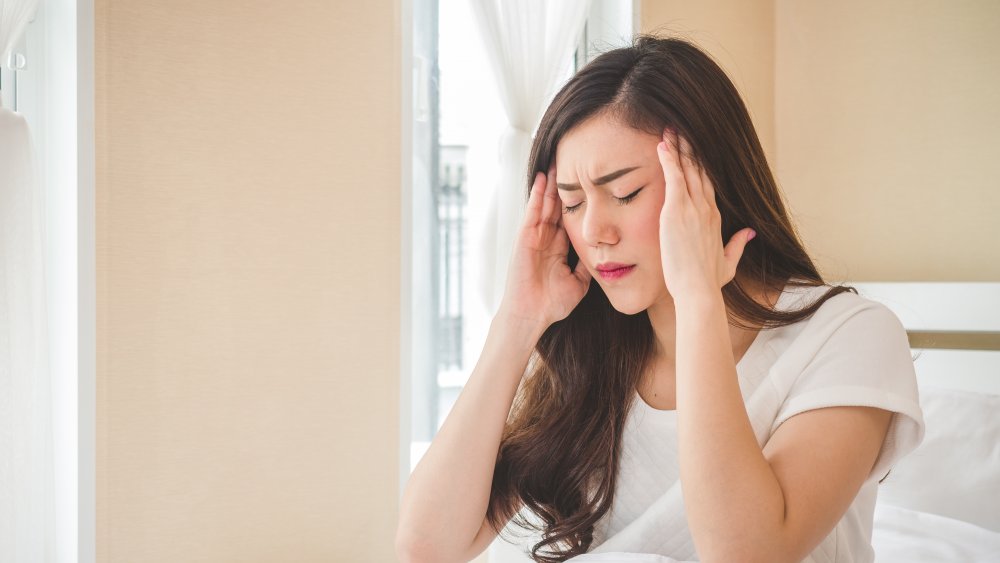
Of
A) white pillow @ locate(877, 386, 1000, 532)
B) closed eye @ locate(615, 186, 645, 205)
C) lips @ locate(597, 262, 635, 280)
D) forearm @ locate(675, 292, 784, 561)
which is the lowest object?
white pillow @ locate(877, 386, 1000, 532)

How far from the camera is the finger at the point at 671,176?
1.09m

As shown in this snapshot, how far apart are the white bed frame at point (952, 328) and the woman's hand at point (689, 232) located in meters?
1.18

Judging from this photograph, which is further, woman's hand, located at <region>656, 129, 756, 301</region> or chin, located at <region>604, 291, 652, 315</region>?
chin, located at <region>604, 291, 652, 315</region>

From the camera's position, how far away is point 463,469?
122cm

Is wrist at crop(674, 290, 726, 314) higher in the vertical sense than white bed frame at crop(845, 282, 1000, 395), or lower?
higher

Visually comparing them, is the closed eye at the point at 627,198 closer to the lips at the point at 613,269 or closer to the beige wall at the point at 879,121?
the lips at the point at 613,269

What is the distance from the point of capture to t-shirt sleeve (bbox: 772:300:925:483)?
1005 millimetres

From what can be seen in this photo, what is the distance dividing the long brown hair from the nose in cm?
13

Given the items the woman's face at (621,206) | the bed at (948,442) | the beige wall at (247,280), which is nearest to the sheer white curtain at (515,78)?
the beige wall at (247,280)

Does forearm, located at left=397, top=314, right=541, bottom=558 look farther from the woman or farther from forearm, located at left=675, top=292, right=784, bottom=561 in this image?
forearm, located at left=675, top=292, right=784, bottom=561

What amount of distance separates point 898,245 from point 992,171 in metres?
0.33

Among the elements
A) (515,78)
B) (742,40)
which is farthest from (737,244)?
(742,40)

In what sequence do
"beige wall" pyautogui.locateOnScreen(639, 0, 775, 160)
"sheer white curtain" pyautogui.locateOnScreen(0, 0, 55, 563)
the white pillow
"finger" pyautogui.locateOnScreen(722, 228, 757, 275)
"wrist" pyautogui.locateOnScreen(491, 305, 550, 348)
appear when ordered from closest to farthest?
"finger" pyautogui.locateOnScreen(722, 228, 757, 275) < "wrist" pyautogui.locateOnScreen(491, 305, 550, 348) < "sheer white curtain" pyautogui.locateOnScreen(0, 0, 55, 563) < the white pillow < "beige wall" pyautogui.locateOnScreen(639, 0, 775, 160)

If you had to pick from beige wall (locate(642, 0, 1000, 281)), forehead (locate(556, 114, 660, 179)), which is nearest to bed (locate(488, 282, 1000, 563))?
beige wall (locate(642, 0, 1000, 281))
